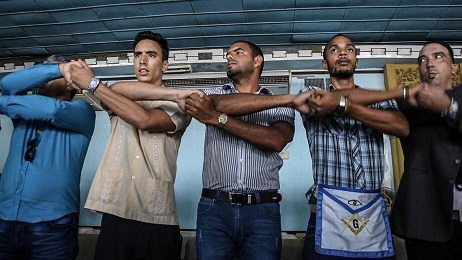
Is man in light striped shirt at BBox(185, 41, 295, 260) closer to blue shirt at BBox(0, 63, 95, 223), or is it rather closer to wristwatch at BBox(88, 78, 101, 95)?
wristwatch at BBox(88, 78, 101, 95)

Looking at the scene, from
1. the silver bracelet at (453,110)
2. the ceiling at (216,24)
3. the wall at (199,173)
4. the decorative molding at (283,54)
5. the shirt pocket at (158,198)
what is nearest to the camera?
the silver bracelet at (453,110)

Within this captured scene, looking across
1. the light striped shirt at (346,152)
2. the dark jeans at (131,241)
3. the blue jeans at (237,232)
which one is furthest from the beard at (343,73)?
the dark jeans at (131,241)

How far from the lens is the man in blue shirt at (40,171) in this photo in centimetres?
146

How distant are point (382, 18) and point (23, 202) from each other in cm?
389

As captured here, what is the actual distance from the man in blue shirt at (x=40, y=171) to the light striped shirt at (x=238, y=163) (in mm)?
625

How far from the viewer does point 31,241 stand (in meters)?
1.45

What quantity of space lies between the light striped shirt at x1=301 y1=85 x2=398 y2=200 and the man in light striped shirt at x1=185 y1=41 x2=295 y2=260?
0.16 metres

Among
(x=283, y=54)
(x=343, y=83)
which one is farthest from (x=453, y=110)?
(x=283, y=54)

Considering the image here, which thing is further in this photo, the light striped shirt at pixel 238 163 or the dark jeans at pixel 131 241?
the light striped shirt at pixel 238 163

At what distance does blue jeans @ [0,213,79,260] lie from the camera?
56.8 inches

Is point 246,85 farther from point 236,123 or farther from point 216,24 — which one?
point 216,24

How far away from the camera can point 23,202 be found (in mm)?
1492

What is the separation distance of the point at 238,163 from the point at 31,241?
0.93m

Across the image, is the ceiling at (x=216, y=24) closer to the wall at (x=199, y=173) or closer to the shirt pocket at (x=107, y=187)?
the wall at (x=199, y=173)
